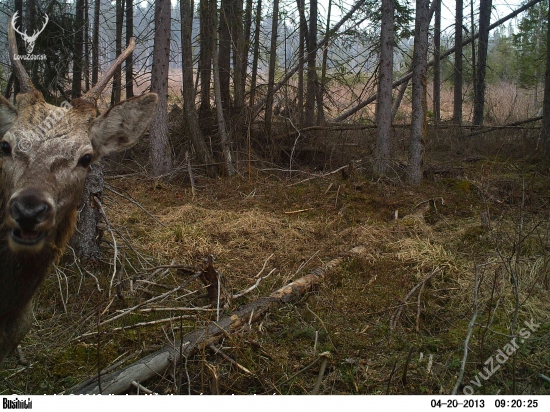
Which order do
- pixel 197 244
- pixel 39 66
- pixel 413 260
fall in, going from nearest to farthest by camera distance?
pixel 413 260 < pixel 197 244 < pixel 39 66

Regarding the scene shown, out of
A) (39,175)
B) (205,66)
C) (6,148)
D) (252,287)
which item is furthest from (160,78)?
(39,175)

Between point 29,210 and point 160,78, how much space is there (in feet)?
25.3

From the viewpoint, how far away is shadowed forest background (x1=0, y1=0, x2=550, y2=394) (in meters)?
3.79

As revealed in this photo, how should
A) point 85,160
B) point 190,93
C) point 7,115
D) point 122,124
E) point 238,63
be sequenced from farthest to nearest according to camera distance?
point 238,63 < point 190,93 < point 122,124 < point 7,115 < point 85,160

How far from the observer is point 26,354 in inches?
159

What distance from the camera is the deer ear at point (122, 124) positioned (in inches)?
141

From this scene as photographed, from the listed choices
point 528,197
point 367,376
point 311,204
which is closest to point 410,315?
point 367,376

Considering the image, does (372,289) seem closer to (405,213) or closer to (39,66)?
(405,213)

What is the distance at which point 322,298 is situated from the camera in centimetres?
516

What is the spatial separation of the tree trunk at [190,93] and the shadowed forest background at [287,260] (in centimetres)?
5

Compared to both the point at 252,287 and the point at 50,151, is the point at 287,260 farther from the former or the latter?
the point at 50,151

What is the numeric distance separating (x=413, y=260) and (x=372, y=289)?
0.93 metres

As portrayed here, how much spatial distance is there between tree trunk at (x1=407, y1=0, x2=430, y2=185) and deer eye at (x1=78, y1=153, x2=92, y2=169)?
7945 millimetres

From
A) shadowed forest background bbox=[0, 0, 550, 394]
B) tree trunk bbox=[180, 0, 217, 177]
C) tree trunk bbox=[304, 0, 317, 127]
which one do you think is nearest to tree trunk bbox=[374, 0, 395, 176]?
shadowed forest background bbox=[0, 0, 550, 394]
